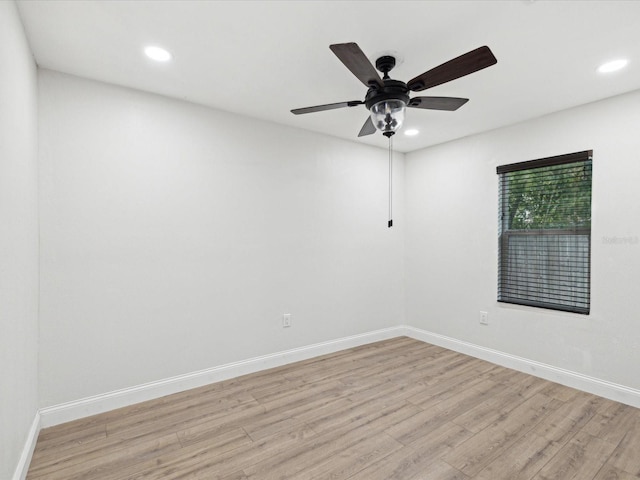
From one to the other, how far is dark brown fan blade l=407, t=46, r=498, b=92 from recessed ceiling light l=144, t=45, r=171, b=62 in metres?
1.58

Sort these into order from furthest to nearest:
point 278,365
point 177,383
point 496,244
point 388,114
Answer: point 496,244, point 278,365, point 177,383, point 388,114

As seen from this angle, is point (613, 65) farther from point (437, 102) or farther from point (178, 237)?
point (178, 237)

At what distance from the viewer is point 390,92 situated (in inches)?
80.7

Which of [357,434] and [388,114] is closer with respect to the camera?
[388,114]

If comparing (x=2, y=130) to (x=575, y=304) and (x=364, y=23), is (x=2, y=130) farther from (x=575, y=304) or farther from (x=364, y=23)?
(x=575, y=304)

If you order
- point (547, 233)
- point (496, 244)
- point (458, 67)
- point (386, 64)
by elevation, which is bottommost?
point (496, 244)

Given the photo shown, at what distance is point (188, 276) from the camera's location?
2926 mm

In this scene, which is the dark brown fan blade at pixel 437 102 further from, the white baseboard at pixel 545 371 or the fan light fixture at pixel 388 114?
the white baseboard at pixel 545 371

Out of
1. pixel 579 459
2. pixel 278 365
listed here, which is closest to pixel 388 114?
pixel 579 459

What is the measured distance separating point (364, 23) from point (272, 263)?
7.37 feet

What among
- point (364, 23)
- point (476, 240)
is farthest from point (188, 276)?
point (476, 240)

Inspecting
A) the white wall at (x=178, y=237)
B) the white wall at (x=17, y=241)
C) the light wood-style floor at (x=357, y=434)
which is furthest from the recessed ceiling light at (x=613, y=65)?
the white wall at (x=17, y=241)

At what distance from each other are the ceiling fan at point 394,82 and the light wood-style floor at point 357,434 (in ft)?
6.81

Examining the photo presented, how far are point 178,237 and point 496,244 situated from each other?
10.5 ft
